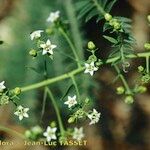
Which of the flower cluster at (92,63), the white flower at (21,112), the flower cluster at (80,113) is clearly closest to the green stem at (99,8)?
the flower cluster at (92,63)

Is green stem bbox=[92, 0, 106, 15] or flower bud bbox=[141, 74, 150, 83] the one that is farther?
green stem bbox=[92, 0, 106, 15]

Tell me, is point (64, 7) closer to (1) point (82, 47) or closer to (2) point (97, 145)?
(1) point (82, 47)

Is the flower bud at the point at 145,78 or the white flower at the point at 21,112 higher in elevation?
the flower bud at the point at 145,78

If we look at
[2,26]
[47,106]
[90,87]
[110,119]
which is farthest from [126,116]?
[2,26]

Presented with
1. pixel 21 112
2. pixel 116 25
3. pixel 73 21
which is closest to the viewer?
pixel 116 25

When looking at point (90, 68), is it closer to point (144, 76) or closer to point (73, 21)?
point (144, 76)

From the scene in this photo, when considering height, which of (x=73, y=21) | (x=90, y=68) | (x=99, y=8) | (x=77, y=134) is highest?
(x=73, y=21)

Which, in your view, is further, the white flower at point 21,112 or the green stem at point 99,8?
the green stem at point 99,8

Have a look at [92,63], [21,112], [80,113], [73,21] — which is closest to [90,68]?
[92,63]

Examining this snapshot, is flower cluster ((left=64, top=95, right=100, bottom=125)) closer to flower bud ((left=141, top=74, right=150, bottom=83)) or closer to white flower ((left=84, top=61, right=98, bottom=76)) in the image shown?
white flower ((left=84, top=61, right=98, bottom=76))

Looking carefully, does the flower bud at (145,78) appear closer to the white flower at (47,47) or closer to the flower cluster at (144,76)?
the flower cluster at (144,76)

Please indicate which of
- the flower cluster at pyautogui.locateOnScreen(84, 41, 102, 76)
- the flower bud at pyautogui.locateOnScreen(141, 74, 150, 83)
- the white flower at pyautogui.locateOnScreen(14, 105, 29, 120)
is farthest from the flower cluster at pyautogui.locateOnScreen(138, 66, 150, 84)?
the white flower at pyautogui.locateOnScreen(14, 105, 29, 120)
